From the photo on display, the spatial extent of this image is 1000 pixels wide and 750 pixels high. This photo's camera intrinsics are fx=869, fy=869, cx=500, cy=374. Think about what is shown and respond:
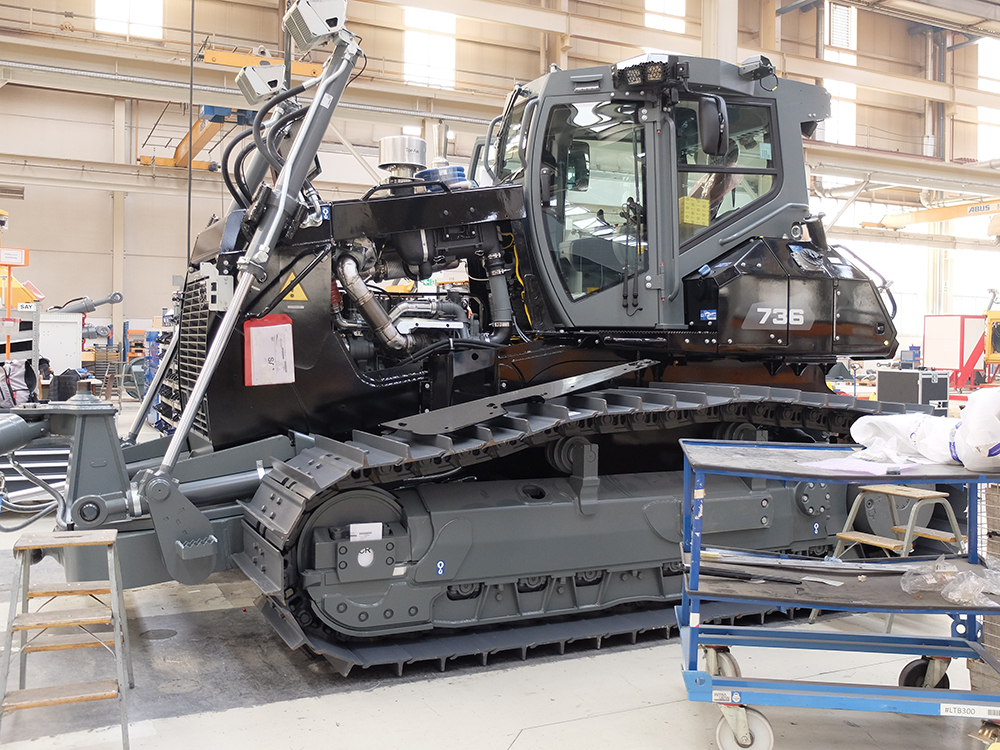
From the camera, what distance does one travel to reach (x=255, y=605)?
15.1 feet

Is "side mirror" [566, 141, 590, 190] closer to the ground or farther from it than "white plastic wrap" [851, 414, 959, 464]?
farther from it

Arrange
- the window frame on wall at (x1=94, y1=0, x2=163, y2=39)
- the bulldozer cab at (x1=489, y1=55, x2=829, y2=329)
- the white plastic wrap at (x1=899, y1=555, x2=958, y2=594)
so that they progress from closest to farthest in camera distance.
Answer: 1. the white plastic wrap at (x1=899, y1=555, x2=958, y2=594)
2. the bulldozer cab at (x1=489, y1=55, x2=829, y2=329)
3. the window frame on wall at (x1=94, y1=0, x2=163, y2=39)

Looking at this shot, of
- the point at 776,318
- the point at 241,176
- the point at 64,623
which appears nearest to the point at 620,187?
the point at 776,318

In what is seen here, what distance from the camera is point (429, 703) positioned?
11.4ft

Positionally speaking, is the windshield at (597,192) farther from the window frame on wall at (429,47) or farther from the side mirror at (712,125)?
the window frame on wall at (429,47)

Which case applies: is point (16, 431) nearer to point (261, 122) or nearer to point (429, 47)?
point (261, 122)

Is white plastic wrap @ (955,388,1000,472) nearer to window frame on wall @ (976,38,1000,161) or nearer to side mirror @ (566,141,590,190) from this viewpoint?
side mirror @ (566,141,590,190)

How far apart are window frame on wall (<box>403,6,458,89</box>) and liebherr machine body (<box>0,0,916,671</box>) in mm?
14764

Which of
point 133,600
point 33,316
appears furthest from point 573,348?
point 33,316

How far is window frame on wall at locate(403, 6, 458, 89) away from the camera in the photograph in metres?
18.7

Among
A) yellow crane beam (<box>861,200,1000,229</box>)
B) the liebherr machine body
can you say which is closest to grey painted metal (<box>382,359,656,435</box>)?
the liebherr machine body

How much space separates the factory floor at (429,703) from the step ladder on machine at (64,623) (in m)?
0.21

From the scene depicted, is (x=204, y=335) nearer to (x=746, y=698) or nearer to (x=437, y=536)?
(x=437, y=536)

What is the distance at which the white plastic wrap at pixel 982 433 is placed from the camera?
2.85 metres
